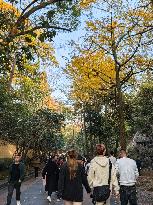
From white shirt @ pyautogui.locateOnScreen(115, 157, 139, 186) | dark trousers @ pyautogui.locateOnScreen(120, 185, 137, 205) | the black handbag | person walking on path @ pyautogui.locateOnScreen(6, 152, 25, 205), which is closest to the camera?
the black handbag

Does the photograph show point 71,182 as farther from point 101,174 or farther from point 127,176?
point 127,176

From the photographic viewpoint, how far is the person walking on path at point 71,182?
846cm

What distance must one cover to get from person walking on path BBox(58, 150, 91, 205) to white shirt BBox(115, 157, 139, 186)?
238 centimetres

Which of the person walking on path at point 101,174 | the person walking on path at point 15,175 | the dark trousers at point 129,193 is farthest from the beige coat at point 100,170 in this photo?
the person walking on path at point 15,175

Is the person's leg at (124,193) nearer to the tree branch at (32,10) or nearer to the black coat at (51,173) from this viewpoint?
the tree branch at (32,10)

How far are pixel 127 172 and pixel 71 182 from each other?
2.58 meters

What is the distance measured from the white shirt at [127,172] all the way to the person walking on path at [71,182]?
93.8 inches

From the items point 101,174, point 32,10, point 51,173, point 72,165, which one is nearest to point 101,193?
point 101,174

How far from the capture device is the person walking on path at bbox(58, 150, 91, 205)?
27.8ft

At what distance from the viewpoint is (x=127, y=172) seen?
10781mm

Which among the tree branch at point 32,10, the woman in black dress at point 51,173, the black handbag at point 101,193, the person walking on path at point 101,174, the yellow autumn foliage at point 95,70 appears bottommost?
the black handbag at point 101,193

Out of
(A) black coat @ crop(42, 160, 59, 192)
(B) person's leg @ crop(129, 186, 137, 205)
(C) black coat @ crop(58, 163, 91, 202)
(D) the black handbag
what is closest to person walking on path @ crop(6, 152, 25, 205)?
(A) black coat @ crop(42, 160, 59, 192)

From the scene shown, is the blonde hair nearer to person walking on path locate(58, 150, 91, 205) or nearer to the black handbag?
person walking on path locate(58, 150, 91, 205)

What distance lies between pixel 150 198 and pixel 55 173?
3.74m
